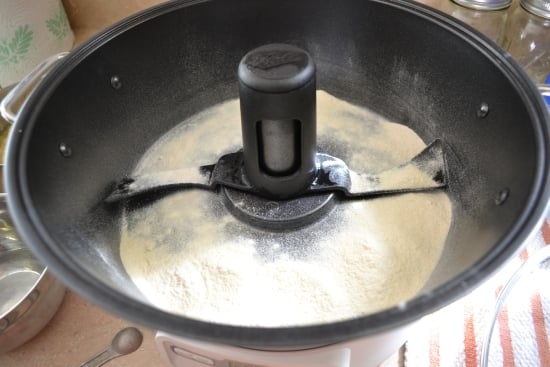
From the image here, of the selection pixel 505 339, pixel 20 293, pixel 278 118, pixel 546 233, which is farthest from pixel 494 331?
pixel 20 293

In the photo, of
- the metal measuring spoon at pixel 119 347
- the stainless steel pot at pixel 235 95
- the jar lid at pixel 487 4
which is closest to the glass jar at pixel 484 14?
the jar lid at pixel 487 4

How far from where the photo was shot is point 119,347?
0.58 meters

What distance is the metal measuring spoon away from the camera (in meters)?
0.57

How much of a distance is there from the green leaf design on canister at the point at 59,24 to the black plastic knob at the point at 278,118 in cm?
54

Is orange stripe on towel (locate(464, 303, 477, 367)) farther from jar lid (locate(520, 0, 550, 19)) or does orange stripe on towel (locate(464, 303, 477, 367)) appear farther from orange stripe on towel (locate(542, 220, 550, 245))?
jar lid (locate(520, 0, 550, 19))

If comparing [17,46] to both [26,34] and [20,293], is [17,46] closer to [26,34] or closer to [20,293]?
[26,34]

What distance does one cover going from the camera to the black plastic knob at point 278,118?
0.46 metres

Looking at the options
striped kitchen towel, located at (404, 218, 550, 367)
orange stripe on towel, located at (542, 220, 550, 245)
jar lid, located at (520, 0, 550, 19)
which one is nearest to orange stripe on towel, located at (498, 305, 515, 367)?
striped kitchen towel, located at (404, 218, 550, 367)

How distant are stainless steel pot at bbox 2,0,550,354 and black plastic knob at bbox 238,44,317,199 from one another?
172 millimetres

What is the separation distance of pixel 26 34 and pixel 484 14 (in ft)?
2.42

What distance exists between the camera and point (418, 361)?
1.82 feet

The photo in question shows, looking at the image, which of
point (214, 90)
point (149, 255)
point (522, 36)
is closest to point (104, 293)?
point (149, 255)

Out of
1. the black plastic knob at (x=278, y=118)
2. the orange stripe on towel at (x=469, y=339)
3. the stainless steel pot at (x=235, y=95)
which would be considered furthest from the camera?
the orange stripe on towel at (x=469, y=339)

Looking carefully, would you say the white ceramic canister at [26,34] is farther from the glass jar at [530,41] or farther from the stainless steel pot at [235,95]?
the glass jar at [530,41]
